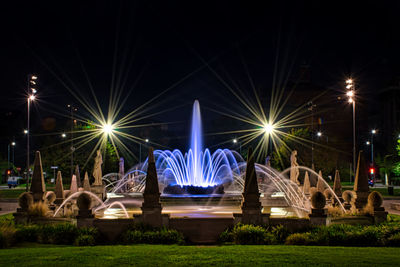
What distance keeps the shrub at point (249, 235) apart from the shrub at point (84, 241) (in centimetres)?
471

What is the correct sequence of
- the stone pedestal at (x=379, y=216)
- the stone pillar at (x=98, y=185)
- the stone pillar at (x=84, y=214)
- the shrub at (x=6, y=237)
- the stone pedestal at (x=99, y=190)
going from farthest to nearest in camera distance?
1. the stone pillar at (x=98, y=185)
2. the stone pedestal at (x=99, y=190)
3. the stone pedestal at (x=379, y=216)
4. the stone pillar at (x=84, y=214)
5. the shrub at (x=6, y=237)

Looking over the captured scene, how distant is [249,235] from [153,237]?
10.4 ft

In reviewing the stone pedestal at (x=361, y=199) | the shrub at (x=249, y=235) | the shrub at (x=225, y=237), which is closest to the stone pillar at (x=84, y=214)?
the shrub at (x=225, y=237)

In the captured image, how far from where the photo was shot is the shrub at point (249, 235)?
1343 cm

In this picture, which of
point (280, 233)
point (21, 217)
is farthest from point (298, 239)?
point (21, 217)

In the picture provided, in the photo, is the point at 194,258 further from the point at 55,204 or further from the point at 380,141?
the point at 380,141

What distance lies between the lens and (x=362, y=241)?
13211 mm

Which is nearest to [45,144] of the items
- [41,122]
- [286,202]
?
[41,122]

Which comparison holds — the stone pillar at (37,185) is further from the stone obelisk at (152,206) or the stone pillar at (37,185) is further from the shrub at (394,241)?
the shrub at (394,241)

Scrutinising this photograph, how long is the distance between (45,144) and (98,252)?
53922mm

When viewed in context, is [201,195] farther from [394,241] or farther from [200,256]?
[200,256]

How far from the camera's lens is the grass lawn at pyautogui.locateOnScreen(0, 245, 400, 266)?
9797 mm

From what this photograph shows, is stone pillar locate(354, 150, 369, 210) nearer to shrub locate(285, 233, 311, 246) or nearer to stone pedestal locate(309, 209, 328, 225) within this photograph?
stone pedestal locate(309, 209, 328, 225)

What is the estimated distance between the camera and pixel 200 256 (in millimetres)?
10531
